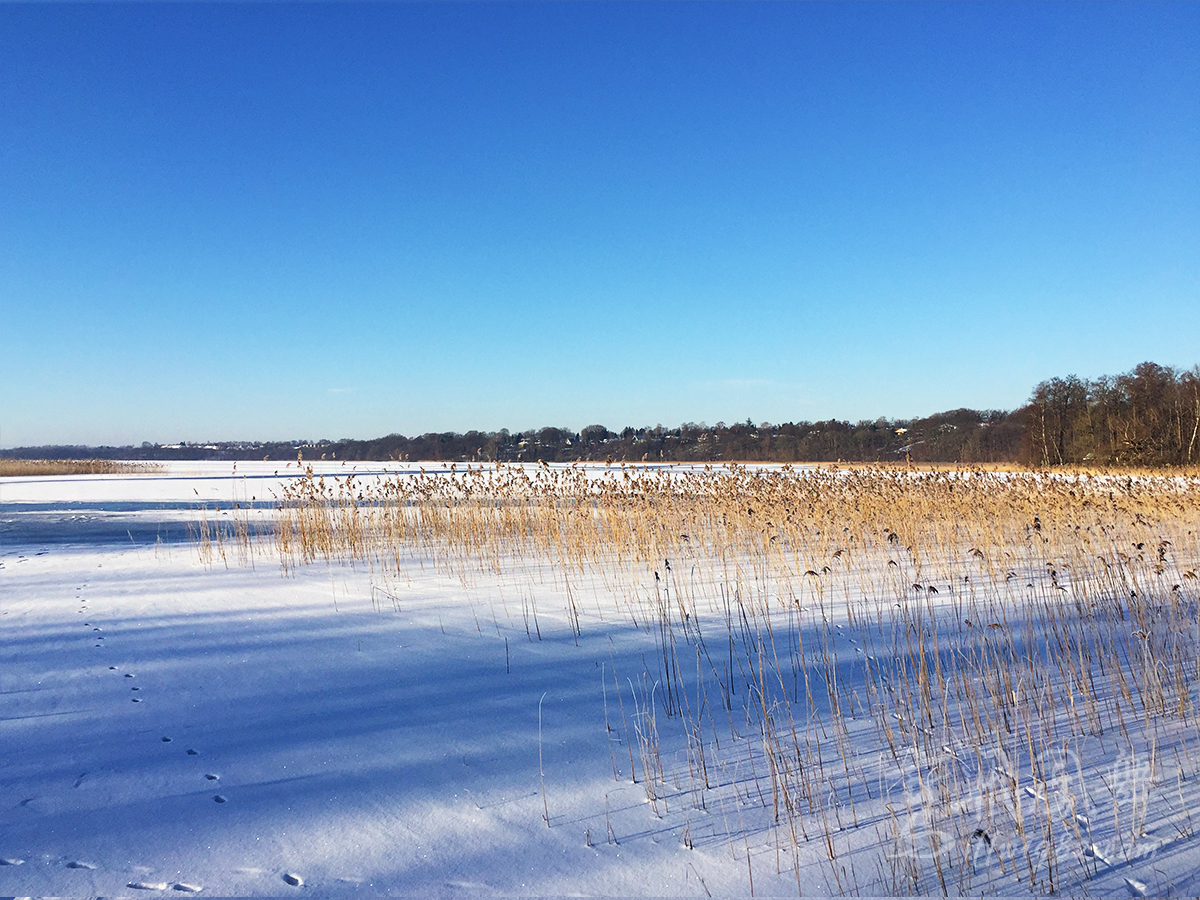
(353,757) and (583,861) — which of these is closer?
(583,861)

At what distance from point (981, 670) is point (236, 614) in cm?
577

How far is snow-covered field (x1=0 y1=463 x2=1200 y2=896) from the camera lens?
92.1 inches

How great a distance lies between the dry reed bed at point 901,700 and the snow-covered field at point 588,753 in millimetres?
20

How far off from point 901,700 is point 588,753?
174 cm

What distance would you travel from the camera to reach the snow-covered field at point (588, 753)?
2.34m

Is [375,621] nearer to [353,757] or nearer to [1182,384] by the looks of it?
[353,757]

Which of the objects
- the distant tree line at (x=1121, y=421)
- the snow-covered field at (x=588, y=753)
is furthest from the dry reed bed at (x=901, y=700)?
the distant tree line at (x=1121, y=421)

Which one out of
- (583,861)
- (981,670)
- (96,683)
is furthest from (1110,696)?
(96,683)

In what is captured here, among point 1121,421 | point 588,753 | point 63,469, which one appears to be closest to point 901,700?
point 588,753

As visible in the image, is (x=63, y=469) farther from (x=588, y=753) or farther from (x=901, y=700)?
(x=901, y=700)

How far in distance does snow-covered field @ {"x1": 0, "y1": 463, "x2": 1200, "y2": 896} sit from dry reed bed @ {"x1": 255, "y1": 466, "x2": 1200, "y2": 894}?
0.02m

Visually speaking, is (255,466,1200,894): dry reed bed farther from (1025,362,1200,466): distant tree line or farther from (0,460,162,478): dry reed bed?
(0,460,162,478): dry reed bed

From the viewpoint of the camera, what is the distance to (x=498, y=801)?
2.78 meters

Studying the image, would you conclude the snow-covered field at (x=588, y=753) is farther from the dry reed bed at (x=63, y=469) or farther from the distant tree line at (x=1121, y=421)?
the dry reed bed at (x=63, y=469)
